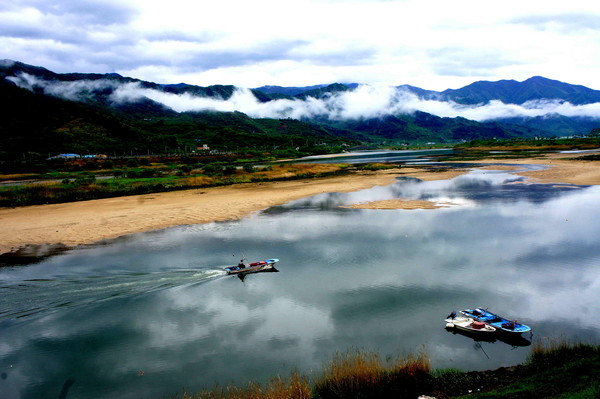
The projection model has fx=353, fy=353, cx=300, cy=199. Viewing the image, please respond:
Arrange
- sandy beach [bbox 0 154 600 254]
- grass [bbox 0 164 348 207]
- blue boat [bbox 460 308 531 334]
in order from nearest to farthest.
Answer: blue boat [bbox 460 308 531 334], sandy beach [bbox 0 154 600 254], grass [bbox 0 164 348 207]

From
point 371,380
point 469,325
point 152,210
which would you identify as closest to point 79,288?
point 371,380

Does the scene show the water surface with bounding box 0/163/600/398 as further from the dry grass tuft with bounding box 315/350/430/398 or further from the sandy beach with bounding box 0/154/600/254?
the sandy beach with bounding box 0/154/600/254

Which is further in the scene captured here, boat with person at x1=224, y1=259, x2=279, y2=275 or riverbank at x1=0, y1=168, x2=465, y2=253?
riverbank at x1=0, y1=168, x2=465, y2=253

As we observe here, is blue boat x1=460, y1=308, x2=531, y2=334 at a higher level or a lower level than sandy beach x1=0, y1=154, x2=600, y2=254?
lower

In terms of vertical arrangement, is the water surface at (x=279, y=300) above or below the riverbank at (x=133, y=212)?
below

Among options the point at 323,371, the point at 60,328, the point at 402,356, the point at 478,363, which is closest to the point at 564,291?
the point at 478,363

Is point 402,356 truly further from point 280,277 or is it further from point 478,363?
point 280,277

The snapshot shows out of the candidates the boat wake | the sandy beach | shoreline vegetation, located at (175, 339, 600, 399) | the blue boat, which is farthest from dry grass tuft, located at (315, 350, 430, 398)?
the sandy beach

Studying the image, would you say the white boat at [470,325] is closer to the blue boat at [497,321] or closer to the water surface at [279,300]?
the blue boat at [497,321]

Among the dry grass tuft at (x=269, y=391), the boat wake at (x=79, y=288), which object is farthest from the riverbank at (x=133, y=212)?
the dry grass tuft at (x=269, y=391)
